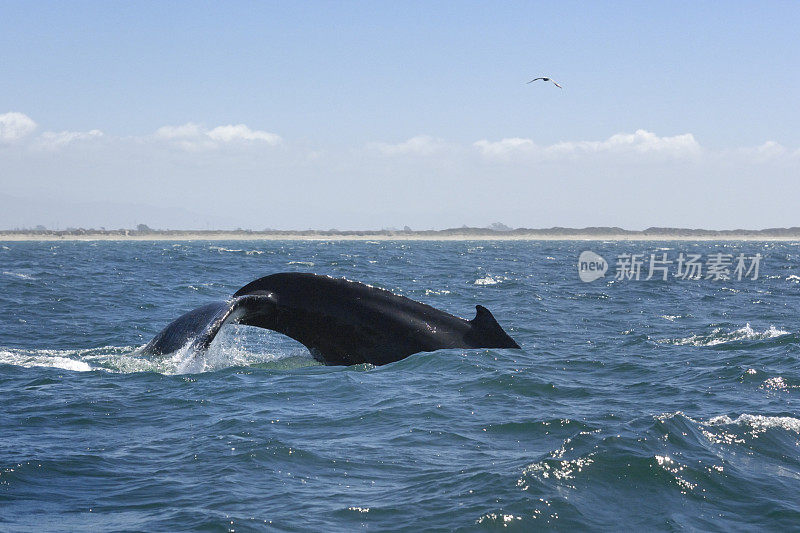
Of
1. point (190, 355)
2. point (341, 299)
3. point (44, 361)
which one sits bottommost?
point (44, 361)

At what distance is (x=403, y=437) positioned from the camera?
7977mm

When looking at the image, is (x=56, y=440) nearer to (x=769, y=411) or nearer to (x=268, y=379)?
(x=268, y=379)

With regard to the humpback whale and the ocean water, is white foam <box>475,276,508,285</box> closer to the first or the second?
the ocean water

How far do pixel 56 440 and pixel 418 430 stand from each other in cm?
334

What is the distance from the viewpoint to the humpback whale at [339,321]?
29.1 ft

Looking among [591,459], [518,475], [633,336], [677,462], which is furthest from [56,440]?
[633,336]

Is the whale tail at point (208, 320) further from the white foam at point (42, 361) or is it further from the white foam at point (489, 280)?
the white foam at point (489, 280)

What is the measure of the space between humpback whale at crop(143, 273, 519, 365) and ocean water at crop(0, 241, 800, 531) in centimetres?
24

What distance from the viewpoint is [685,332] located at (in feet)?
57.0

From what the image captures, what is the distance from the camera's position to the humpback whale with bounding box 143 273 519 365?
8883 millimetres

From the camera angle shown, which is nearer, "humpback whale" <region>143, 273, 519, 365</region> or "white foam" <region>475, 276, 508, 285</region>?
"humpback whale" <region>143, 273, 519, 365</region>

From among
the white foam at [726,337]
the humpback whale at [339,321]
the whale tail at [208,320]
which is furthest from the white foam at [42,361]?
the white foam at [726,337]

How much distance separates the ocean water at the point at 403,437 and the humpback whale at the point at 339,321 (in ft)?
0.77

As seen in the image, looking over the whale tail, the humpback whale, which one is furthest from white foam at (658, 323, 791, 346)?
the whale tail
